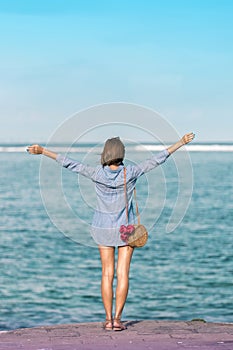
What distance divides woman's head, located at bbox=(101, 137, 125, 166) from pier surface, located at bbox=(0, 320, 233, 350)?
1.64 metres

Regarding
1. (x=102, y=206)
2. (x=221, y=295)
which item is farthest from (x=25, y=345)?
(x=221, y=295)

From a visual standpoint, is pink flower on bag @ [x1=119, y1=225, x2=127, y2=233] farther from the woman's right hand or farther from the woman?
the woman's right hand

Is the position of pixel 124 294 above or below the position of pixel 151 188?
below

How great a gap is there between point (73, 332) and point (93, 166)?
5.30 ft

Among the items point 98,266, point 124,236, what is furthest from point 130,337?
point 98,266

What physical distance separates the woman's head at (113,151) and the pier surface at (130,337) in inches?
64.5

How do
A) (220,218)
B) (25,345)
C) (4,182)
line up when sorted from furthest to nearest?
(4,182) → (220,218) → (25,345)

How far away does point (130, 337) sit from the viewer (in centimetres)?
797

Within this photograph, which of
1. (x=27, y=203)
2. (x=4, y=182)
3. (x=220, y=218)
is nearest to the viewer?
(x=220, y=218)

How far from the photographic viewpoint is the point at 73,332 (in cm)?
840

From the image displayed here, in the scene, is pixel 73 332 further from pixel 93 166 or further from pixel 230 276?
pixel 230 276

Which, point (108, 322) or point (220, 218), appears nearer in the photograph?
point (108, 322)

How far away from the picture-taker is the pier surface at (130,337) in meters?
7.43

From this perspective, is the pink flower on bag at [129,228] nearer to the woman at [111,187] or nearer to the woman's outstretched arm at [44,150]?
the woman at [111,187]
